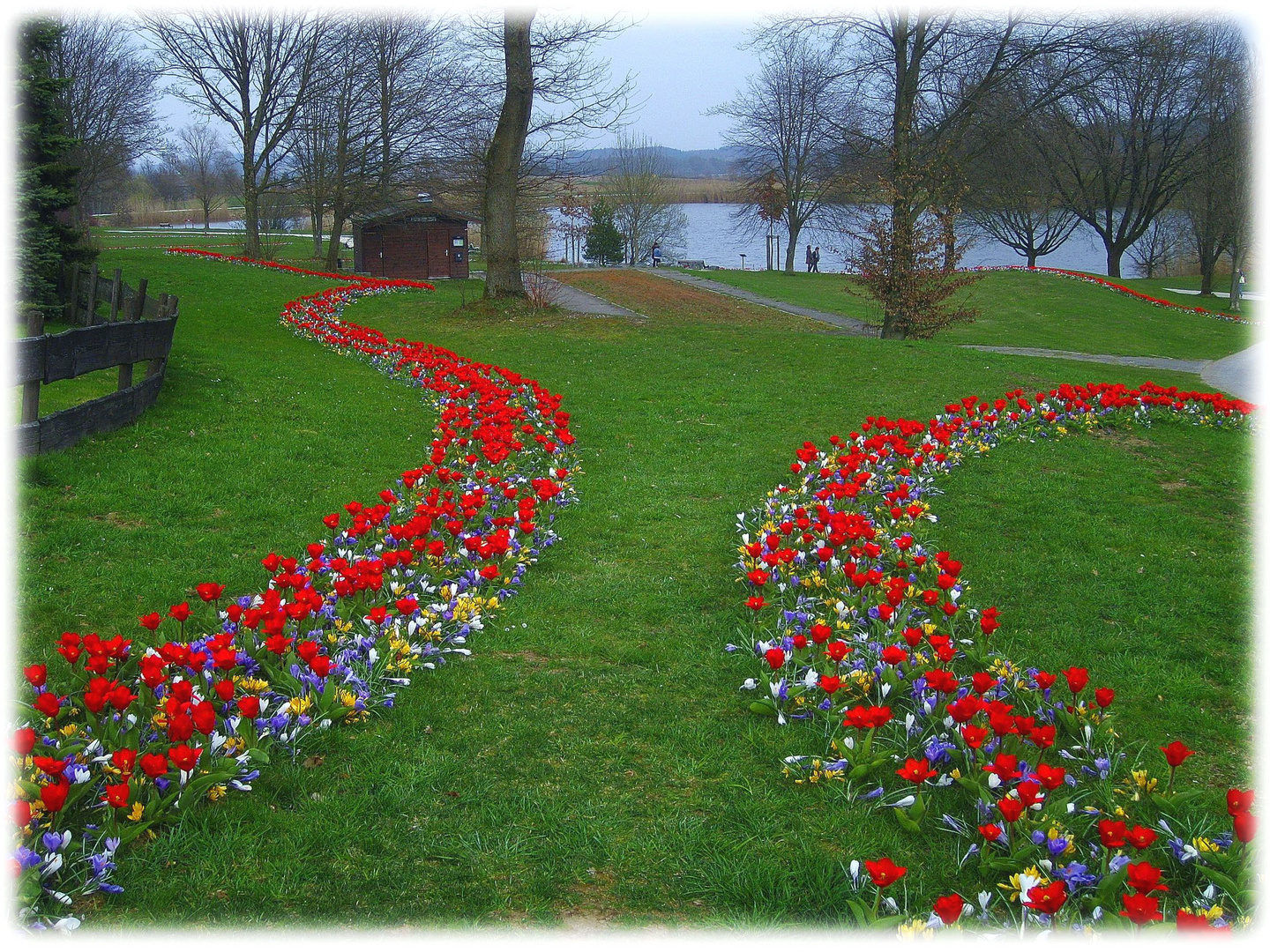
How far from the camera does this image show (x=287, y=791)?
11.3 ft

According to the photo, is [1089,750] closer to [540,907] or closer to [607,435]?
[540,907]

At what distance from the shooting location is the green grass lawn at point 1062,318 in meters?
26.7

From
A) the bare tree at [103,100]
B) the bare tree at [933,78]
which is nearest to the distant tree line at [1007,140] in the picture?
the bare tree at [933,78]

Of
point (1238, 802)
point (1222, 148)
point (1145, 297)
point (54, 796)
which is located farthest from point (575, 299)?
point (1222, 148)

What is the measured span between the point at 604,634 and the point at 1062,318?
31.3m

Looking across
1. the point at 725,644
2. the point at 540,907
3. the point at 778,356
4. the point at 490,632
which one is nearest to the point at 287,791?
the point at 540,907

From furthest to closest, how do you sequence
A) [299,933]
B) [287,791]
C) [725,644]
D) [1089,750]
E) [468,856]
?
[725,644] → [1089,750] → [287,791] → [468,856] → [299,933]

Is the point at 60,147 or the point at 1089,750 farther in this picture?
the point at 60,147

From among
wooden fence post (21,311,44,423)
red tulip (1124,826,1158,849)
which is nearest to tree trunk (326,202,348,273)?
wooden fence post (21,311,44,423)

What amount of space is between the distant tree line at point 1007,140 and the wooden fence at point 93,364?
16646 millimetres

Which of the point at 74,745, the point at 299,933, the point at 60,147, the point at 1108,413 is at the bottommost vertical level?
the point at 299,933

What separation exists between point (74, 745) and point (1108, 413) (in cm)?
1042

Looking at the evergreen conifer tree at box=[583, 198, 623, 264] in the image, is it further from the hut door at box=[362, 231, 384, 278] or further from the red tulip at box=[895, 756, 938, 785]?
the red tulip at box=[895, 756, 938, 785]

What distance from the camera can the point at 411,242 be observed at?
152 feet
